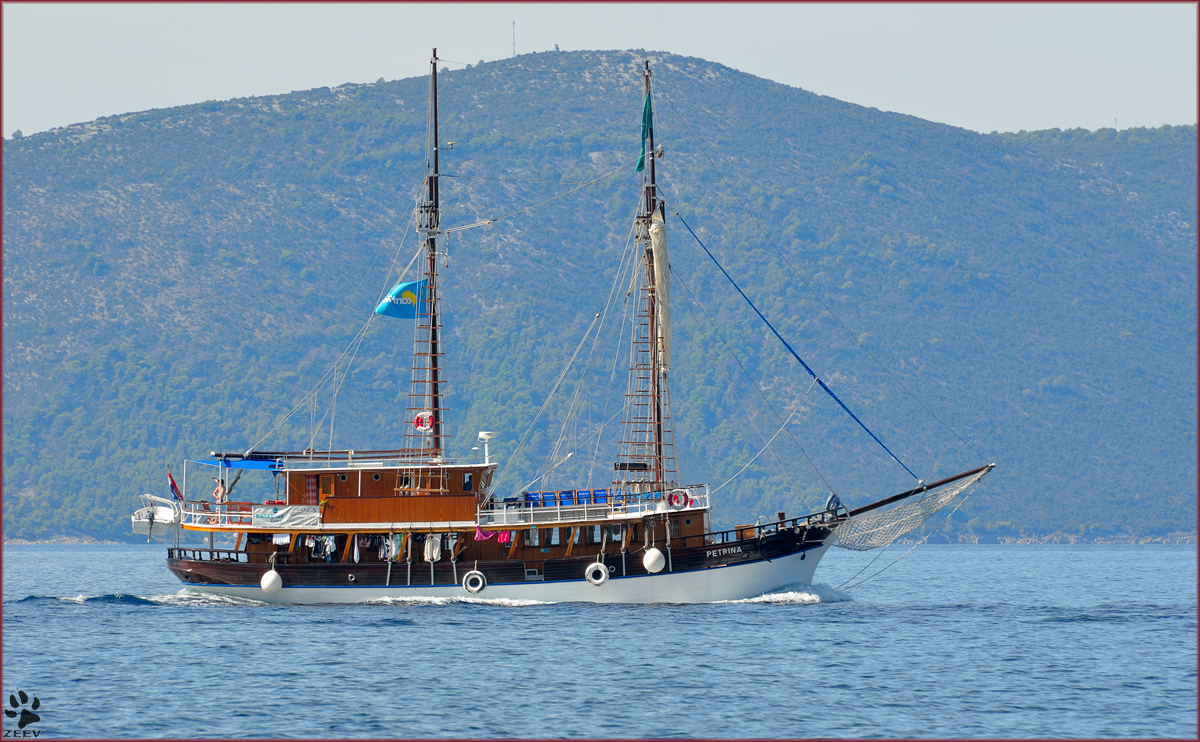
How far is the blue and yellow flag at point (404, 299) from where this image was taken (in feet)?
200

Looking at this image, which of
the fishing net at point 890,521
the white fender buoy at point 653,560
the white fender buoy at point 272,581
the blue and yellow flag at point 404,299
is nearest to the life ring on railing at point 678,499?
the white fender buoy at point 653,560

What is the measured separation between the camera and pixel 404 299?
61.6 metres

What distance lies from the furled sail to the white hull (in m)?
9.17

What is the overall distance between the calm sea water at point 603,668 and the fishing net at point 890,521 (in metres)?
2.82

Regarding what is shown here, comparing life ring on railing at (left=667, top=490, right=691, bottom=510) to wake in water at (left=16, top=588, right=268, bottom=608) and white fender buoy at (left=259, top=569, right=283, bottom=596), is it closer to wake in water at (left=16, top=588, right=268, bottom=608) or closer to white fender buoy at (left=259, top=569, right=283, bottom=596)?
white fender buoy at (left=259, top=569, right=283, bottom=596)

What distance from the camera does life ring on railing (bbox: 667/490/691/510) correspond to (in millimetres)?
54781

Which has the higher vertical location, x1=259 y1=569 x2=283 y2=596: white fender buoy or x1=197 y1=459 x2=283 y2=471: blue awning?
x1=197 y1=459 x2=283 y2=471: blue awning

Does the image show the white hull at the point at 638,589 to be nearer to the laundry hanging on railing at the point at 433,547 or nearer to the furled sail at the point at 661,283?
the laundry hanging on railing at the point at 433,547

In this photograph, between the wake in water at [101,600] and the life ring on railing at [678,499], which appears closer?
the life ring on railing at [678,499]

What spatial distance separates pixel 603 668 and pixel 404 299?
2505 centimetres

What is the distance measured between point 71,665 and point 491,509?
1871 cm

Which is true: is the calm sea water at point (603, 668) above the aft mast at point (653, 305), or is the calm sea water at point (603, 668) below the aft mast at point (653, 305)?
below

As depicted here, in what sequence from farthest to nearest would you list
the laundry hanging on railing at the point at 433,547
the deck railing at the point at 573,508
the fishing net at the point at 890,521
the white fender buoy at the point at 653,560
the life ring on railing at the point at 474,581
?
the fishing net at the point at 890,521 < the laundry hanging on railing at the point at 433,547 < the life ring on railing at the point at 474,581 < the deck railing at the point at 573,508 < the white fender buoy at the point at 653,560

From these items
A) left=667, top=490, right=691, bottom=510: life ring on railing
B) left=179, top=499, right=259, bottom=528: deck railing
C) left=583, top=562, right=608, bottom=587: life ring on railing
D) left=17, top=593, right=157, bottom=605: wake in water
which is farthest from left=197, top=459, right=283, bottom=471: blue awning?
left=667, top=490, right=691, bottom=510: life ring on railing
